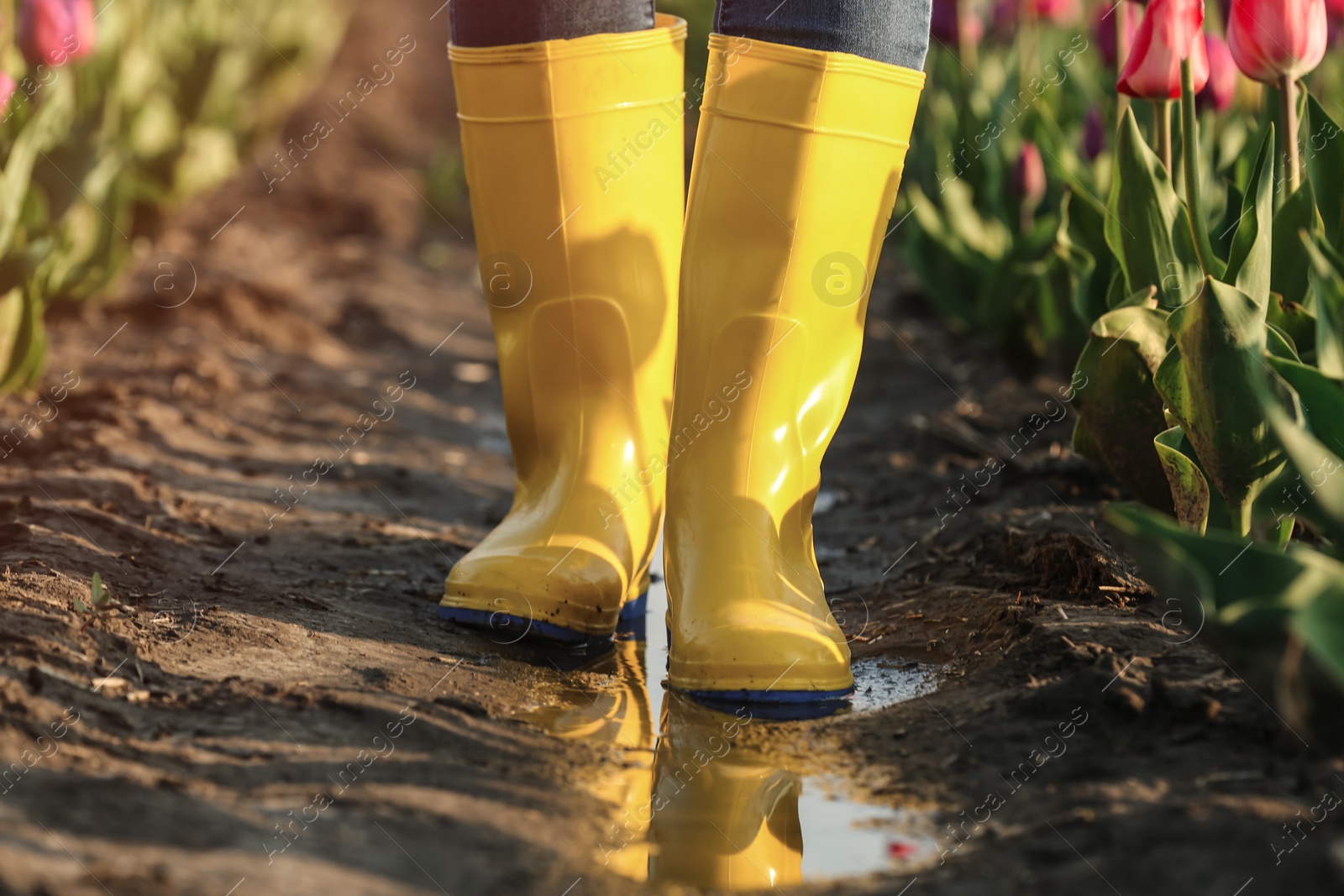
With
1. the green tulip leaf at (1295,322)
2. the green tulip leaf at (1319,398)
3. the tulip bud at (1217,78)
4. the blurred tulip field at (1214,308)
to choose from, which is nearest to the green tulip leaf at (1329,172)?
the blurred tulip field at (1214,308)

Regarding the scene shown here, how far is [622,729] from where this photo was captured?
120 cm

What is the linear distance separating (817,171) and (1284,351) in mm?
443

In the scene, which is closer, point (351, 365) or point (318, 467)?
point (318, 467)

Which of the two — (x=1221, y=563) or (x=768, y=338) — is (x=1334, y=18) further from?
(x=1221, y=563)

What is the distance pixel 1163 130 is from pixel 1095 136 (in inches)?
25.9

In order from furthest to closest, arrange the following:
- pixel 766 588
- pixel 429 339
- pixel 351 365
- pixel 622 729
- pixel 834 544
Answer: pixel 429 339 < pixel 351 365 < pixel 834 544 < pixel 766 588 < pixel 622 729

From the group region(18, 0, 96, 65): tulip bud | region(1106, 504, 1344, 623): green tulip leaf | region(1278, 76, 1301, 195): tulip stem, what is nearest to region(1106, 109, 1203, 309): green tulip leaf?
region(1278, 76, 1301, 195): tulip stem

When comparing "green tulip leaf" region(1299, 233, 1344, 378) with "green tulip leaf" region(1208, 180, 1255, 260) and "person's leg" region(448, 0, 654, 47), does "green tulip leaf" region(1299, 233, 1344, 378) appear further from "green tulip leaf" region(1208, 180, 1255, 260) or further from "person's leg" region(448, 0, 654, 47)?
"person's leg" region(448, 0, 654, 47)

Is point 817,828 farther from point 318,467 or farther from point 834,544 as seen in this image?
point 318,467

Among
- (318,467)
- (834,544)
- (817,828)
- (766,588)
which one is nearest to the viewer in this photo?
(817,828)

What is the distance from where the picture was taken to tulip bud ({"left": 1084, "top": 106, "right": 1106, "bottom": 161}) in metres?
2.10

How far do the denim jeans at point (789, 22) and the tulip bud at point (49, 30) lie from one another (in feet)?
3.35

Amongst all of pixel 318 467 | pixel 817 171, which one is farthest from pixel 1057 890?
pixel 318 467

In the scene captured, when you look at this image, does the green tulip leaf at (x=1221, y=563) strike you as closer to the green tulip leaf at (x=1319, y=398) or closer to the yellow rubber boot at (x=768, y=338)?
the green tulip leaf at (x=1319, y=398)
